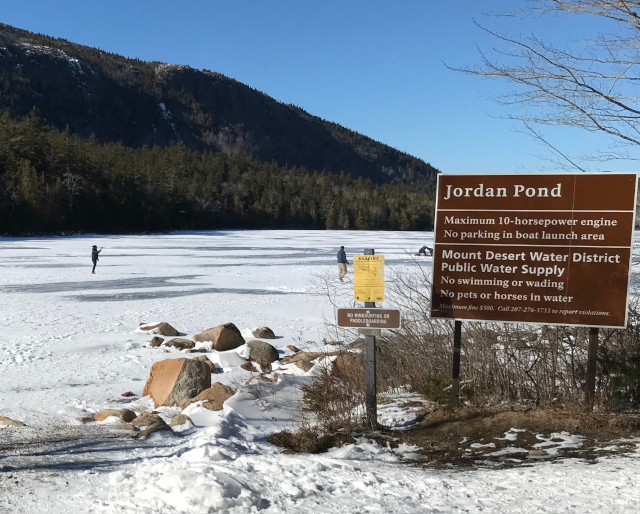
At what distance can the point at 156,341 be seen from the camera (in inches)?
482

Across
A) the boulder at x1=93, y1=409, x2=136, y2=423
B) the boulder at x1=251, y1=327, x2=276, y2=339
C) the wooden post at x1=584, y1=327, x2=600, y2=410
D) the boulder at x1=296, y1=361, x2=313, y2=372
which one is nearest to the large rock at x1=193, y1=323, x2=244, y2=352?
the boulder at x1=251, y1=327, x2=276, y2=339

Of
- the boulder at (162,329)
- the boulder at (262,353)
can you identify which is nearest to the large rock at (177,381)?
the boulder at (262,353)

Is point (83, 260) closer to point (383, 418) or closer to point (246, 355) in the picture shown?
point (246, 355)

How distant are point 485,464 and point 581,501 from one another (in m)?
0.98

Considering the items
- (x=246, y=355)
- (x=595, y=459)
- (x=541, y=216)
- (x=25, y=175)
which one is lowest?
(x=246, y=355)

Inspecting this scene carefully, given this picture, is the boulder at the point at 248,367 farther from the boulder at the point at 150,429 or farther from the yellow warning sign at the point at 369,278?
the yellow warning sign at the point at 369,278

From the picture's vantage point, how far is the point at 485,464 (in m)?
4.84

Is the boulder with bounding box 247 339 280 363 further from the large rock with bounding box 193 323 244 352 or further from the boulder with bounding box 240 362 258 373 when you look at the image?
the large rock with bounding box 193 323 244 352

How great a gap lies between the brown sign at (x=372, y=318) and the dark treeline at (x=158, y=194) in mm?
70372

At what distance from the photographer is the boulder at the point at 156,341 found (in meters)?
12.1

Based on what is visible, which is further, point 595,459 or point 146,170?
point 146,170

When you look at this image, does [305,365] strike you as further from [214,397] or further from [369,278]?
[369,278]

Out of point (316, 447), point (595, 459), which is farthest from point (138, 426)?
point (595, 459)

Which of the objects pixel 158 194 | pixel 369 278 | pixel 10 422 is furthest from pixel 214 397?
pixel 158 194
